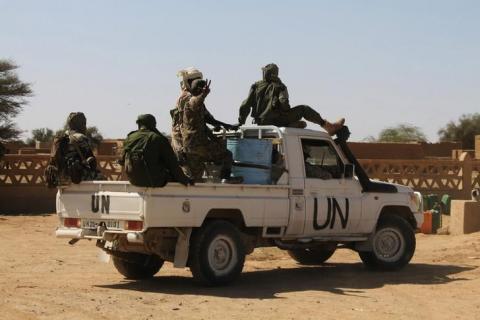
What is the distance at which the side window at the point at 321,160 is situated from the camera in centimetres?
1205

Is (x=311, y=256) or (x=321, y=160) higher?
(x=321, y=160)

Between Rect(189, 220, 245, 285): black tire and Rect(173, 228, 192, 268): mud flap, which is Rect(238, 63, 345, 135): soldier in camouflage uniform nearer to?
Rect(189, 220, 245, 285): black tire

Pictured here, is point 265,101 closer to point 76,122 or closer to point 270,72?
point 270,72

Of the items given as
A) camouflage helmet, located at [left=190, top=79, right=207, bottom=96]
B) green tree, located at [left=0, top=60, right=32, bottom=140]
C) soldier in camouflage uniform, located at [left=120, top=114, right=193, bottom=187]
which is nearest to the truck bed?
soldier in camouflage uniform, located at [left=120, top=114, right=193, bottom=187]

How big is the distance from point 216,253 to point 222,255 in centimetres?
9

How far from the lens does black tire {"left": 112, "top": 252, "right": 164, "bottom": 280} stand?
11688mm

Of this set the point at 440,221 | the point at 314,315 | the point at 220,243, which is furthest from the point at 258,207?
the point at 440,221

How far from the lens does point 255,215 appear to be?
11.2 meters

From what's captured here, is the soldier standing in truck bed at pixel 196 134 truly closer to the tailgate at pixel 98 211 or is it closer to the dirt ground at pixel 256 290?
the tailgate at pixel 98 211

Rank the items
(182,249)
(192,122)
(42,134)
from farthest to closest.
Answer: (42,134), (192,122), (182,249)

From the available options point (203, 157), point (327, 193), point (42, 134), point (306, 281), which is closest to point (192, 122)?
point (203, 157)

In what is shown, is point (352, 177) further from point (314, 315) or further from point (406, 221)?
point (314, 315)

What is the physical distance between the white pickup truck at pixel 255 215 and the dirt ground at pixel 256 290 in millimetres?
343

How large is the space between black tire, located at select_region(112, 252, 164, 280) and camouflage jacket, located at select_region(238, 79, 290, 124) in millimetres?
2538
